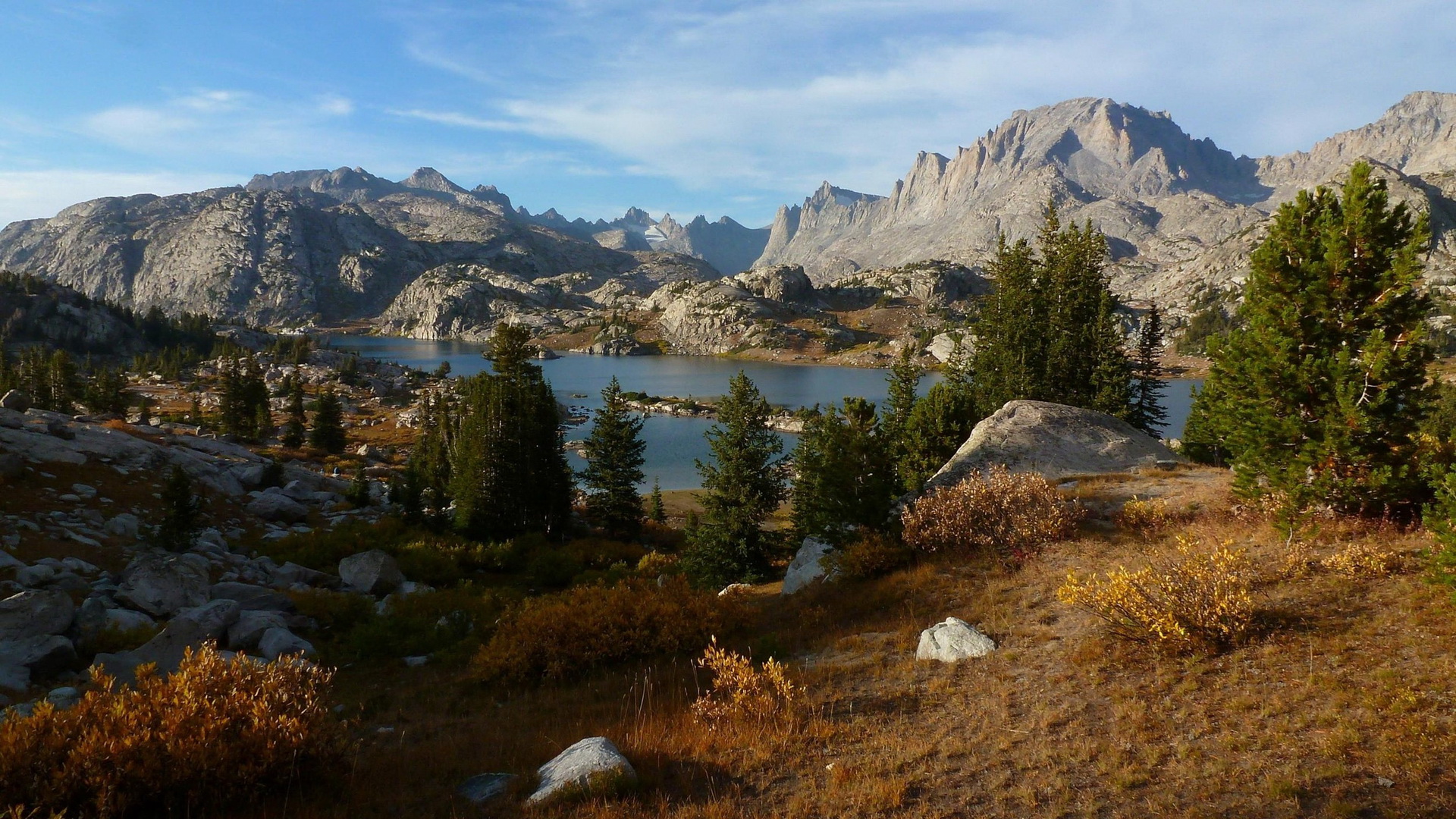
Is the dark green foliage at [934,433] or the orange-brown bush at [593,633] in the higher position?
the dark green foliage at [934,433]

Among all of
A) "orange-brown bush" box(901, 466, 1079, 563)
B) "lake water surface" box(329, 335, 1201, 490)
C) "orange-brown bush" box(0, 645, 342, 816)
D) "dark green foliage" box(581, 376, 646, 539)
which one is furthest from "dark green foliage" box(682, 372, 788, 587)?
"lake water surface" box(329, 335, 1201, 490)

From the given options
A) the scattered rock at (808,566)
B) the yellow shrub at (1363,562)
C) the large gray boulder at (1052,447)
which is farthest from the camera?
the large gray boulder at (1052,447)

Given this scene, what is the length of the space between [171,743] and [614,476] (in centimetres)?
3360

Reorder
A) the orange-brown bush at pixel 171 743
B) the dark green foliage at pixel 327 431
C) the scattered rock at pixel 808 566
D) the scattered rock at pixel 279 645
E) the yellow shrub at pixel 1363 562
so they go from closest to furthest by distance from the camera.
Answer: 1. the orange-brown bush at pixel 171 743
2. the yellow shrub at pixel 1363 562
3. the scattered rock at pixel 279 645
4. the scattered rock at pixel 808 566
5. the dark green foliage at pixel 327 431

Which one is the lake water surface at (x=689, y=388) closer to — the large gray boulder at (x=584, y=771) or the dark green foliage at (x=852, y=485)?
the dark green foliage at (x=852, y=485)

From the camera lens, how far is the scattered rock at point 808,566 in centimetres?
1886

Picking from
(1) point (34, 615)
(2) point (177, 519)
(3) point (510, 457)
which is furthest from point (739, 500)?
(1) point (34, 615)

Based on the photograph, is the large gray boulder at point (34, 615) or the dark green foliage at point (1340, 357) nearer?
the dark green foliage at point (1340, 357)

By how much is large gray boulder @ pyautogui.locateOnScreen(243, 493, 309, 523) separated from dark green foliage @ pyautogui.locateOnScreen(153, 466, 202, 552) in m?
5.91

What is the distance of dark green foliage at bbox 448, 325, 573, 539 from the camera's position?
34.7m

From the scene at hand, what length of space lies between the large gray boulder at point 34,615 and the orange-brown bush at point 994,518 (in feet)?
62.2

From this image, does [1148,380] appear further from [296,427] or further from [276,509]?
[296,427]

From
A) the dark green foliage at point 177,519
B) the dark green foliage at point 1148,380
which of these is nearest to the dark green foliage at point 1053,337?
the dark green foliage at point 1148,380

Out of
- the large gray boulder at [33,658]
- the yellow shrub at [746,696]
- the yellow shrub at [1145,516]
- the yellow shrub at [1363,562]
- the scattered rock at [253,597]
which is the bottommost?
the scattered rock at [253,597]
